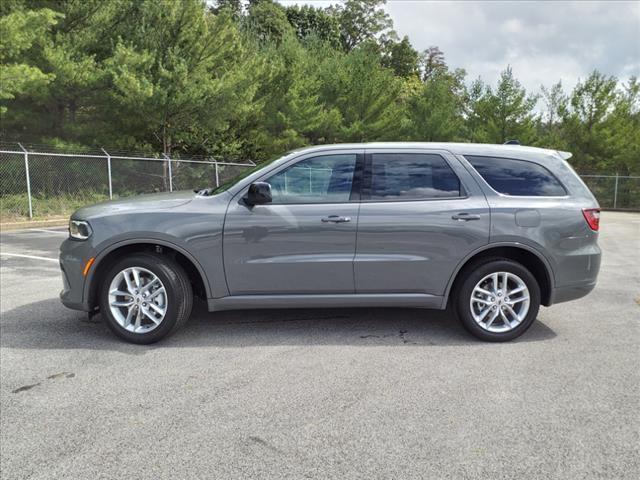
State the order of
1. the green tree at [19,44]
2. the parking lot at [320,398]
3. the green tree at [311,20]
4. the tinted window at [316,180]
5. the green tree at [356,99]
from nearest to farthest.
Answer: the parking lot at [320,398] → the tinted window at [316,180] → the green tree at [19,44] → the green tree at [356,99] → the green tree at [311,20]

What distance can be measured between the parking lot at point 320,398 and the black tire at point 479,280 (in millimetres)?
125

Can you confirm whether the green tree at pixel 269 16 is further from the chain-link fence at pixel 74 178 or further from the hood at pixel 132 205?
the hood at pixel 132 205

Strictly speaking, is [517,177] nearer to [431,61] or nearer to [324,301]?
[324,301]

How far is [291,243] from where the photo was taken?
13.7 ft

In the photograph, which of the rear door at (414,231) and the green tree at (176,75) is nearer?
the rear door at (414,231)

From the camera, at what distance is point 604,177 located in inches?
1087

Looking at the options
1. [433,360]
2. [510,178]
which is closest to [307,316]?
[433,360]

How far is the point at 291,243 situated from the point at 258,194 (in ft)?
1.66

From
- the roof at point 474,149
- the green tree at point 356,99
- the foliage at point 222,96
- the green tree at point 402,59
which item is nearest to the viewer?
the roof at point 474,149

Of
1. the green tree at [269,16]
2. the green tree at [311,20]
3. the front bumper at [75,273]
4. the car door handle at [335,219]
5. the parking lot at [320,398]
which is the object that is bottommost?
the parking lot at [320,398]

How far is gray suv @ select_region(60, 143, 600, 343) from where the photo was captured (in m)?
4.17

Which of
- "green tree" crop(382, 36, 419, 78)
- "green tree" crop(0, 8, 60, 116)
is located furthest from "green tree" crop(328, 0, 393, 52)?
"green tree" crop(0, 8, 60, 116)

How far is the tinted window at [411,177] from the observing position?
4.34 metres

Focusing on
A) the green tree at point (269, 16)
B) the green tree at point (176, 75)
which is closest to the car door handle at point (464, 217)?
the green tree at point (176, 75)
